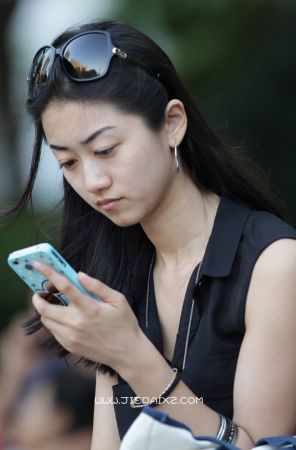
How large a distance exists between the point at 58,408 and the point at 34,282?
1.67 m

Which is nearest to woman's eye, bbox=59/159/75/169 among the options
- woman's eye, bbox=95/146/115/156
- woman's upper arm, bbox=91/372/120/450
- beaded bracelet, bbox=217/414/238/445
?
woman's eye, bbox=95/146/115/156

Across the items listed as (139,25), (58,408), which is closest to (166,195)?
(58,408)

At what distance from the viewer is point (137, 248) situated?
107 inches

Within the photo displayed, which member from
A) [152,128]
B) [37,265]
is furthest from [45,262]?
[152,128]

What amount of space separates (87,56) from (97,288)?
2.18 ft

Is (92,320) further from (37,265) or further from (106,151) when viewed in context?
(106,151)

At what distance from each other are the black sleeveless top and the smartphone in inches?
15.1

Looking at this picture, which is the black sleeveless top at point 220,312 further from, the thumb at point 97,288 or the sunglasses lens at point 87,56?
the sunglasses lens at point 87,56

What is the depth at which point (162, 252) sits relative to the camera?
2.62 m

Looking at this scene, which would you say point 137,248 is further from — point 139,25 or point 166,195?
point 139,25

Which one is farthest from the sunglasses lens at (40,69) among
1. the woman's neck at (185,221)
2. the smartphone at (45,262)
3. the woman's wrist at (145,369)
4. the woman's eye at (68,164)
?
A: the woman's wrist at (145,369)

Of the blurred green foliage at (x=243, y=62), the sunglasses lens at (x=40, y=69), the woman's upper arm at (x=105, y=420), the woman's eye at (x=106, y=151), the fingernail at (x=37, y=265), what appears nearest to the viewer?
the fingernail at (x=37, y=265)

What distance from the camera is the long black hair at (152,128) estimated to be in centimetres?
238

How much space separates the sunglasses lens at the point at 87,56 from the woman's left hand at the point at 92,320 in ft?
1.95
